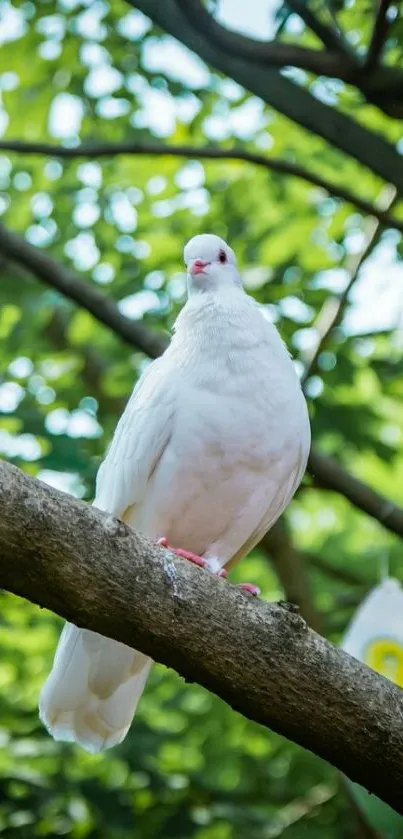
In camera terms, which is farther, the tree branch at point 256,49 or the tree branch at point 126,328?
the tree branch at point 126,328

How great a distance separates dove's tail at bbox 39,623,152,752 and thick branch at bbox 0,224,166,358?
2.01m

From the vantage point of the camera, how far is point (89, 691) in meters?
4.38

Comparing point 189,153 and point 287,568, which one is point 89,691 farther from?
point 287,568

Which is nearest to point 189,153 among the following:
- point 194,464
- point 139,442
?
point 139,442

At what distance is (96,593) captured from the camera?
316 centimetres

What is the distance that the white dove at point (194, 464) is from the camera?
13.8 feet

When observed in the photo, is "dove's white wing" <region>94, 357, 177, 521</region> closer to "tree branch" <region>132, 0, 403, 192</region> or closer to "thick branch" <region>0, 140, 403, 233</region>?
"tree branch" <region>132, 0, 403, 192</region>

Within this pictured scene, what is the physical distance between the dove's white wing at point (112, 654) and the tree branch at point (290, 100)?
0.99 metres

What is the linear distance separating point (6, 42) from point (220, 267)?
2.47 metres

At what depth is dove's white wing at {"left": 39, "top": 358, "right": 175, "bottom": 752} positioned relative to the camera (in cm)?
429

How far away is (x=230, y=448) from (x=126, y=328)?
81.5 inches

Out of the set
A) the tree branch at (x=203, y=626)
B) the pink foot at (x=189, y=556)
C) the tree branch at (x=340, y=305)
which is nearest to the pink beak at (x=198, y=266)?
the pink foot at (x=189, y=556)

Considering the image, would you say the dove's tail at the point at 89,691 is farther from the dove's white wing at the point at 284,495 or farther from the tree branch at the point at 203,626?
the tree branch at the point at 203,626

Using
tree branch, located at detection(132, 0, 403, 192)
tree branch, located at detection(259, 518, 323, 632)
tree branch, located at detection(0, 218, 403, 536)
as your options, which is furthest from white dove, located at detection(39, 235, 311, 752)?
tree branch, located at detection(259, 518, 323, 632)
